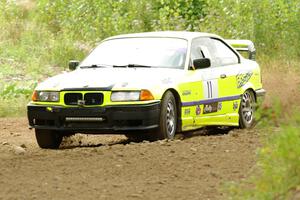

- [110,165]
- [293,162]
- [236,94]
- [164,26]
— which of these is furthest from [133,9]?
[293,162]

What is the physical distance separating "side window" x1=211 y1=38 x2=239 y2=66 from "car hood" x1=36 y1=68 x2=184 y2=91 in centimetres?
125

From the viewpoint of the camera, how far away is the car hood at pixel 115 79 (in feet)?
40.3

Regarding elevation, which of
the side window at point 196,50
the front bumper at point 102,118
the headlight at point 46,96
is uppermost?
the side window at point 196,50

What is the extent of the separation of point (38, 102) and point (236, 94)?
3054 mm

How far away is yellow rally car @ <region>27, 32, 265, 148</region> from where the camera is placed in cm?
1225

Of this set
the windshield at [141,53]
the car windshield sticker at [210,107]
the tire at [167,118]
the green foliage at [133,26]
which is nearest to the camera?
the tire at [167,118]

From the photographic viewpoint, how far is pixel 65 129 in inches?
493

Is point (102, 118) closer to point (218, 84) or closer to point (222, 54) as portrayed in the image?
point (218, 84)

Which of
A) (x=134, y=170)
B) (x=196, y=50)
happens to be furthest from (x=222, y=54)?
(x=134, y=170)

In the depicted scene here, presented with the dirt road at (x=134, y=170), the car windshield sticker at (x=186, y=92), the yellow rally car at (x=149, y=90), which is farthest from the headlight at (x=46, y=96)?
the car windshield sticker at (x=186, y=92)

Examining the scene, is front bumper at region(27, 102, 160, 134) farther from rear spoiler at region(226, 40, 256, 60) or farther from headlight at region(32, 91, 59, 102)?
rear spoiler at region(226, 40, 256, 60)

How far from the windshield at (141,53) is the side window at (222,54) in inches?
28.4

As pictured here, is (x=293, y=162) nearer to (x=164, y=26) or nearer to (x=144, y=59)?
(x=144, y=59)

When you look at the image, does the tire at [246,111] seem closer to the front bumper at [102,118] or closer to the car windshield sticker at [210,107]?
the car windshield sticker at [210,107]
